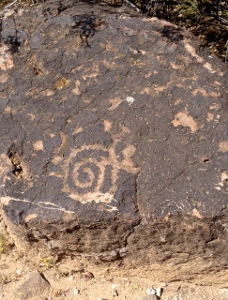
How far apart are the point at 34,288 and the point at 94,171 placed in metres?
0.83

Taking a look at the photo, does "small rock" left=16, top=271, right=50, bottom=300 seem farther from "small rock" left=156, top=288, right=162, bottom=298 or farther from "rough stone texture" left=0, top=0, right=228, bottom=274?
"small rock" left=156, top=288, right=162, bottom=298

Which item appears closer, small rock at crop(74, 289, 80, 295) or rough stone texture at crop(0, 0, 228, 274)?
rough stone texture at crop(0, 0, 228, 274)

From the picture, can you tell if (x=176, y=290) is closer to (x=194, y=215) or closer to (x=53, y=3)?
(x=194, y=215)

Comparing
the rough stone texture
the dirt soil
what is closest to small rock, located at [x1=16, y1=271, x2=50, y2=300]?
the dirt soil

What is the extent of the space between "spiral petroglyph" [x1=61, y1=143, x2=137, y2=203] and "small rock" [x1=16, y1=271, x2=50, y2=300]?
27.1 inches

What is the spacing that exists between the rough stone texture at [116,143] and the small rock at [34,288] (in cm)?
28

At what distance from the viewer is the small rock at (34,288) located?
9.22 feet

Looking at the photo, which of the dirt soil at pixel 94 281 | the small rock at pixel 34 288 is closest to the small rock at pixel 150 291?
the dirt soil at pixel 94 281

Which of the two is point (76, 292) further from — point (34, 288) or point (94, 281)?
point (34, 288)

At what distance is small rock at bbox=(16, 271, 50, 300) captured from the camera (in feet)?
9.22

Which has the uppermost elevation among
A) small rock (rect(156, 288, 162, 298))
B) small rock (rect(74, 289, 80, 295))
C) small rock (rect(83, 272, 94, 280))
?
small rock (rect(83, 272, 94, 280))

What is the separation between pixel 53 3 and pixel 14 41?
0.40 meters

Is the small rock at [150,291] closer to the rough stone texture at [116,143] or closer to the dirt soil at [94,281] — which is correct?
the dirt soil at [94,281]

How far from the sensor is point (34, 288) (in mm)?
2820
